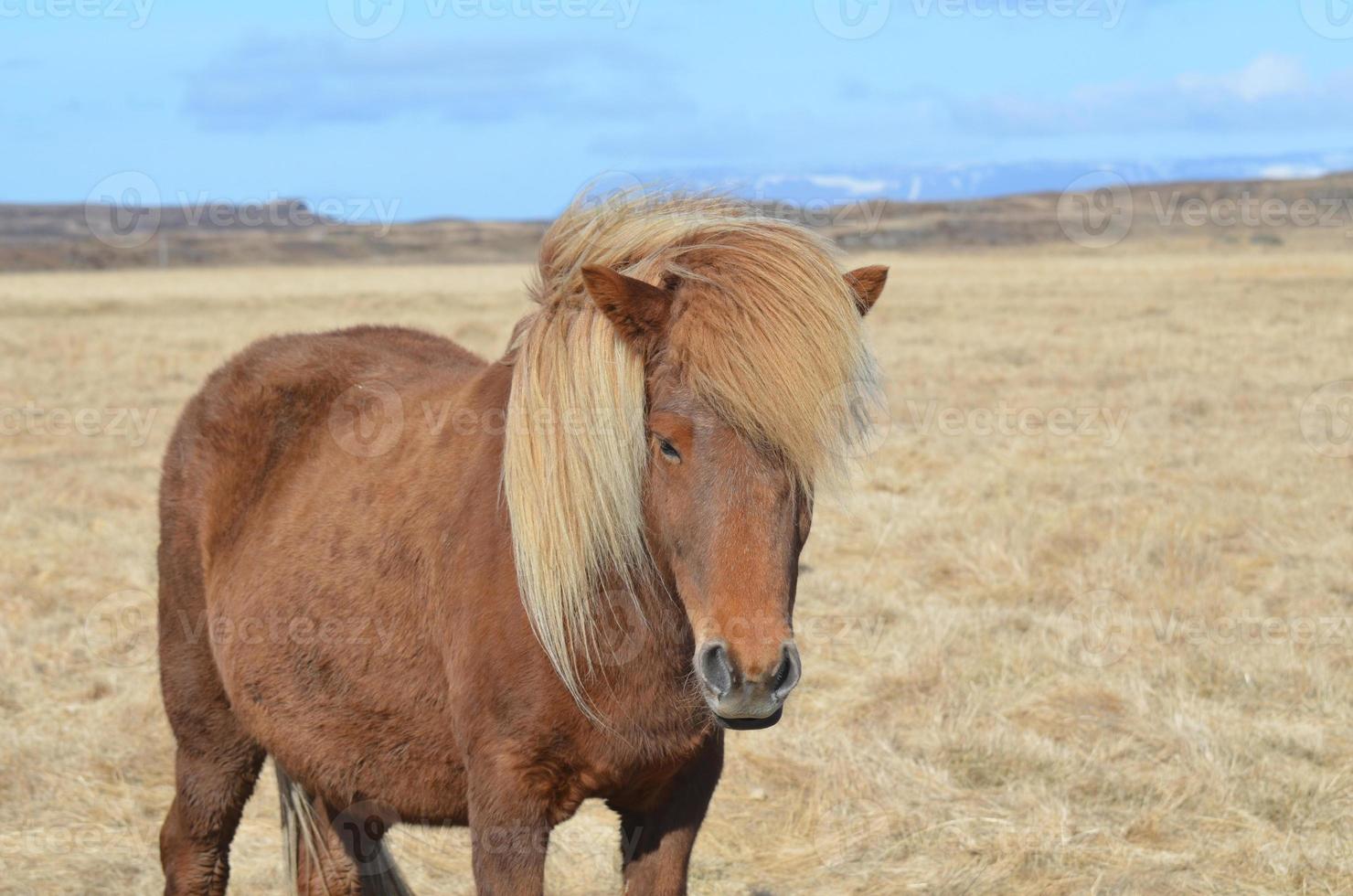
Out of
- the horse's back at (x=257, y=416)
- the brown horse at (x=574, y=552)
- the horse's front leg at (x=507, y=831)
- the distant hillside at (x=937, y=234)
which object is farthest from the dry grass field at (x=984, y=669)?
the distant hillside at (x=937, y=234)

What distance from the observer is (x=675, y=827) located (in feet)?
9.37

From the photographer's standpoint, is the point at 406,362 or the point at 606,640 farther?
the point at 406,362

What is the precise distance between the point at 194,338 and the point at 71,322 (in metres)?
6.26

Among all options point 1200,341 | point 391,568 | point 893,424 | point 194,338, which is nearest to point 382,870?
point 391,568

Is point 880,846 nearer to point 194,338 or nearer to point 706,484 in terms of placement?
point 706,484

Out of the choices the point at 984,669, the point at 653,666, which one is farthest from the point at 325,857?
the point at 984,669

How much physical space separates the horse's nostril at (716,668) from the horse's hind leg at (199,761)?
2.14 meters

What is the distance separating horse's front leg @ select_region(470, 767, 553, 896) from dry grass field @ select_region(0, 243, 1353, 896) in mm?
993

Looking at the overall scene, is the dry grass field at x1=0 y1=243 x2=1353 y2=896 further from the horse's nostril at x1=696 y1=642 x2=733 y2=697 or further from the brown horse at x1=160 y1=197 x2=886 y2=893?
the horse's nostril at x1=696 y1=642 x2=733 y2=697

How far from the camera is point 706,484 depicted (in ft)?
7.89

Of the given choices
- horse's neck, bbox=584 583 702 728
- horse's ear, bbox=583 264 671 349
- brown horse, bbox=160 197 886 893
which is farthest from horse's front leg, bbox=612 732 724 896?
horse's ear, bbox=583 264 671 349

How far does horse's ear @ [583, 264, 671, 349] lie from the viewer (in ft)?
8.07

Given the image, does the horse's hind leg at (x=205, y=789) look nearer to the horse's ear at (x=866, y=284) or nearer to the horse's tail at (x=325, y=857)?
the horse's tail at (x=325, y=857)

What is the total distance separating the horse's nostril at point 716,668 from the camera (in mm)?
2258
